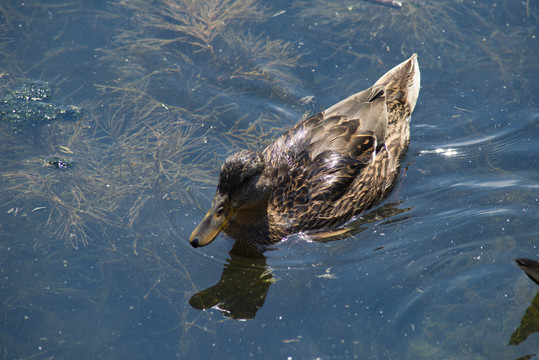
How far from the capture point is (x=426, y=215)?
20.5 feet

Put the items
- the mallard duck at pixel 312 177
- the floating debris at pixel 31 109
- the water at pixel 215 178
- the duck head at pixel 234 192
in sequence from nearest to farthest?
the water at pixel 215 178
the duck head at pixel 234 192
the mallard duck at pixel 312 177
the floating debris at pixel 31 109

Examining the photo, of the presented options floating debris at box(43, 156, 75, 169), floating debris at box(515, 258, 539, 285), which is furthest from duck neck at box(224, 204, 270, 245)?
floating debris at box(515, 258, 539, 285)

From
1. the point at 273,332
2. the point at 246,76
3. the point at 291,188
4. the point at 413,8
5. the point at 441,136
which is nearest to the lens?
the point at 273,332

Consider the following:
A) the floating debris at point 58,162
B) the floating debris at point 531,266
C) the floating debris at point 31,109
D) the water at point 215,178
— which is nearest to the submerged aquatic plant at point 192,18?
the water at point 215,178

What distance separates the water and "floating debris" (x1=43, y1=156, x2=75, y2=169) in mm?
89

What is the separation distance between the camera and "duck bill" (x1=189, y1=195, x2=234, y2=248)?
17.7ft

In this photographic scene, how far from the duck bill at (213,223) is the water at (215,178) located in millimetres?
431

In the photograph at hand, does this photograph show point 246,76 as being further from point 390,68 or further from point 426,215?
point 426,215

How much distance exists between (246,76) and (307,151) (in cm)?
202

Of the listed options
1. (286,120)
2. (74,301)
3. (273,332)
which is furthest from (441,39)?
(74,301)

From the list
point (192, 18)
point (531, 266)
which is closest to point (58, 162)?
point (192, 18)

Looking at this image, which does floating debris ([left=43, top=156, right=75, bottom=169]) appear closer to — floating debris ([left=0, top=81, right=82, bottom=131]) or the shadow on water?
Answer: floating debris ([left=0, top=81, right=82, bottom=131])

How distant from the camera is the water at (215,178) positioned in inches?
202

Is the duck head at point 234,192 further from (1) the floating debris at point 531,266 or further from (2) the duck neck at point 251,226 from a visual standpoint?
(1) the floating debris at point 531,266
